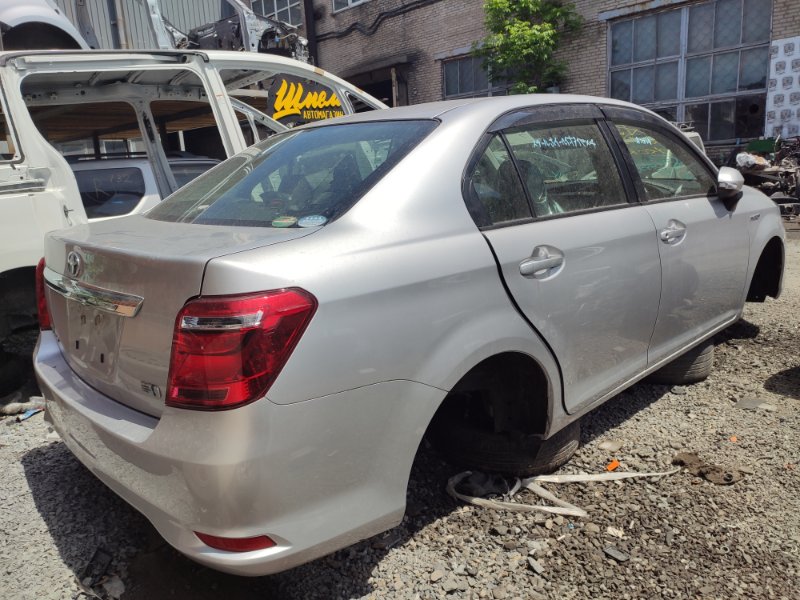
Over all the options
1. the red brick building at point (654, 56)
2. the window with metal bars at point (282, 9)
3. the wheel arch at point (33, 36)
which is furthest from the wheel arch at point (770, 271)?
the window with metal bars at point (282, 9)

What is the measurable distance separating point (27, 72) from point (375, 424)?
10.8ft

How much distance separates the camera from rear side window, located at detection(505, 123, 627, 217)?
8.63ft

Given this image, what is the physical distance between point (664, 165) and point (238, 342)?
269cm

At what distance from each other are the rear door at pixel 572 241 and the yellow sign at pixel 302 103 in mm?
3277

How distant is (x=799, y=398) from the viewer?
12.1 ft

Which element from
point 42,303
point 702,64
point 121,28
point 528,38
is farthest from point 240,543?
point 121,28

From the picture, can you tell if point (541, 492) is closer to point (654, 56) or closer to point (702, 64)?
point (702, 64)

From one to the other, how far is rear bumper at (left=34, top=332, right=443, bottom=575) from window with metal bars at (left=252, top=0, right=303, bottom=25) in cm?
2047

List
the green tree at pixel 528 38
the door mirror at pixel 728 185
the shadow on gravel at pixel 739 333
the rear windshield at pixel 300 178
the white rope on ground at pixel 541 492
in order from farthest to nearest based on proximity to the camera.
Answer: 1. the green tree at pixel 528 38
2. the shadow on gravel at pixel 739 333
3. the door mirror at pixel 728 185
4. the white rope on ground at pixel 541 492
5. the rear windshield at pixel 300 178

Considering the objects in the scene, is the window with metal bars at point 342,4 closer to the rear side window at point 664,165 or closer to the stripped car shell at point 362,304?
the rear side window at point 664,165

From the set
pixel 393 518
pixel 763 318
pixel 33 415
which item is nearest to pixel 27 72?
pixel 33 415

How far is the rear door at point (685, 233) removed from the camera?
10.3ft

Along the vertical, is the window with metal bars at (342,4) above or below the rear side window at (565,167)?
above

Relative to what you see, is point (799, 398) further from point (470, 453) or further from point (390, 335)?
point (390, 335)
